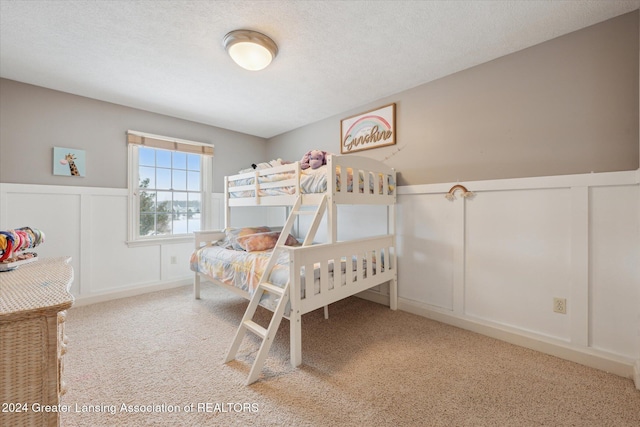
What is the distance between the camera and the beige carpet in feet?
4.42

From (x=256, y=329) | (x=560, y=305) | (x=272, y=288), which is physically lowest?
(x=256, y=329)

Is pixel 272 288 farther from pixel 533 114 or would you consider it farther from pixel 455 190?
pixel 533 114

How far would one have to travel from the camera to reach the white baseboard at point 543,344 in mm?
1680

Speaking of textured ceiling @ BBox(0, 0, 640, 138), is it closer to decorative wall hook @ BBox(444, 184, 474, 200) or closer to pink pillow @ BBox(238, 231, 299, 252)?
decorative wall hook @ BBox(444, 184, 474, 200)

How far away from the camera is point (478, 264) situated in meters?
2.27

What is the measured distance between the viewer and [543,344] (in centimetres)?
195

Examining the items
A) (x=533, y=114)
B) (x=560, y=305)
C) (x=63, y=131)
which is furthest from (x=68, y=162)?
(x=560, y=305)

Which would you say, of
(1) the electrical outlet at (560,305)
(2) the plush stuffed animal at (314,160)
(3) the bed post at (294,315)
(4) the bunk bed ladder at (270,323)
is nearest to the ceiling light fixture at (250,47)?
(2) the plush stuffed animal at (314,160)

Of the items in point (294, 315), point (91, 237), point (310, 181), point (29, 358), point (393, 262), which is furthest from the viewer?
point (91, 237)

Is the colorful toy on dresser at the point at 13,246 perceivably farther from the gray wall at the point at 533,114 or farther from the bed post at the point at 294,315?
the gray wall at the point at 533,114

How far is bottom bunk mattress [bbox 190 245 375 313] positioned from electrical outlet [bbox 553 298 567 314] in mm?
1374

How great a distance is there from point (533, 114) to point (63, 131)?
14.7 ft

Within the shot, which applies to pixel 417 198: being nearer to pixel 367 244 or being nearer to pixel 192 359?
pixel 367 244

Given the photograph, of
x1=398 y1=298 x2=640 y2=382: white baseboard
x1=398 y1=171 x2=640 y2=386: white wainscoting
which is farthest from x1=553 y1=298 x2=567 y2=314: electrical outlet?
x1=398 y1=298 x2=640 y2=382: white baseboard
